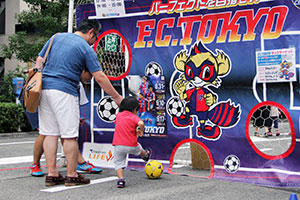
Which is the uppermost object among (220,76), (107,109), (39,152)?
(220,76)

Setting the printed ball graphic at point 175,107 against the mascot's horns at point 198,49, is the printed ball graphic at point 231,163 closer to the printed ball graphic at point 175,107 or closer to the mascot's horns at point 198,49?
the printed ball graphic at point 175,107

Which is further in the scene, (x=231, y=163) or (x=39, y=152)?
(x=39, y=152)

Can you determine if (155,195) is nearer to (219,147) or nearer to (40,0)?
(219,147)

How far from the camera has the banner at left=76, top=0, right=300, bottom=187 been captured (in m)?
4.76

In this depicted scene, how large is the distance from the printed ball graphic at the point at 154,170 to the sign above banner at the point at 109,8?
7.23ft

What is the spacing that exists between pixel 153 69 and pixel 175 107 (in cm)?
62

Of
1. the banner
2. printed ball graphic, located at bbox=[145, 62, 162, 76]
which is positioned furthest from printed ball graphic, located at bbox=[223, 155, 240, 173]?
printed ball graphic, located at bbox=[145, 62, 162, 76]

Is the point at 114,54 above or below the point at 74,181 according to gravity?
above

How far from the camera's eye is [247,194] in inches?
173

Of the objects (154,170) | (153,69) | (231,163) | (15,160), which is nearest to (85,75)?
(153,69)

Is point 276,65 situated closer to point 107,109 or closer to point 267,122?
point 267,122

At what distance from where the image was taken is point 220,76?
5.20 m

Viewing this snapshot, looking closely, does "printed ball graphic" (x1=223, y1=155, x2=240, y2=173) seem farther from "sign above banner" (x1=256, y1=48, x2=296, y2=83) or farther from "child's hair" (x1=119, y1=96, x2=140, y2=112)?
"child's hair" (x1=119, y1=96, x2=140, y2=112)

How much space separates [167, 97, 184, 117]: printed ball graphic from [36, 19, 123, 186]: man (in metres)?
1.12
